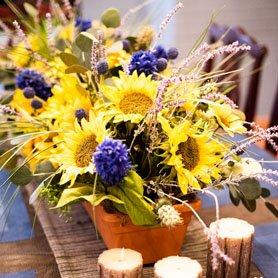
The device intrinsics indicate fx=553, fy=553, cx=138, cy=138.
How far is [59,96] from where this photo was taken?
3.69 feet

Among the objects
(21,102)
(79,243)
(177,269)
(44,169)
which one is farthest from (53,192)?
(21,102)

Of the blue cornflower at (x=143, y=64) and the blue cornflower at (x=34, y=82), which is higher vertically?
the blue cornflower at (x=143, y=64)

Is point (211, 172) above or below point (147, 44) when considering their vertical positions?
below

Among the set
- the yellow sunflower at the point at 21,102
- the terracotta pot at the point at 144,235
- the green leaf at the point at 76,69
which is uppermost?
the green leaf at the point at 76,69

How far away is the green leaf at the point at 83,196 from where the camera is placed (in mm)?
850

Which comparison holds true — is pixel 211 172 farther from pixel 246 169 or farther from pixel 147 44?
pixel 147 44

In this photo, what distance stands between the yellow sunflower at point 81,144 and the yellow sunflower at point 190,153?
3.9 inches

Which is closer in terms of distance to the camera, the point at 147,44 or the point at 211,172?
the point at 211,172

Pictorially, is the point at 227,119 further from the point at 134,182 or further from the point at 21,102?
the point at 21,102

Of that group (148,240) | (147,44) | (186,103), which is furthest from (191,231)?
(147,44)

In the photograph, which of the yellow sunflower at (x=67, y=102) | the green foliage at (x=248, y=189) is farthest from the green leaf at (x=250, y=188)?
the yellow sunflower at (x=67, y=102)

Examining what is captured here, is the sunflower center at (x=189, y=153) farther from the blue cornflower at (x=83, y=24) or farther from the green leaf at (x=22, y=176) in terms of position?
the blue cornflower at (x=83, y=24)

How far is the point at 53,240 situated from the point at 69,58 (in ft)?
1.15

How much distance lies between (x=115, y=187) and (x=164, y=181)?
9cm
